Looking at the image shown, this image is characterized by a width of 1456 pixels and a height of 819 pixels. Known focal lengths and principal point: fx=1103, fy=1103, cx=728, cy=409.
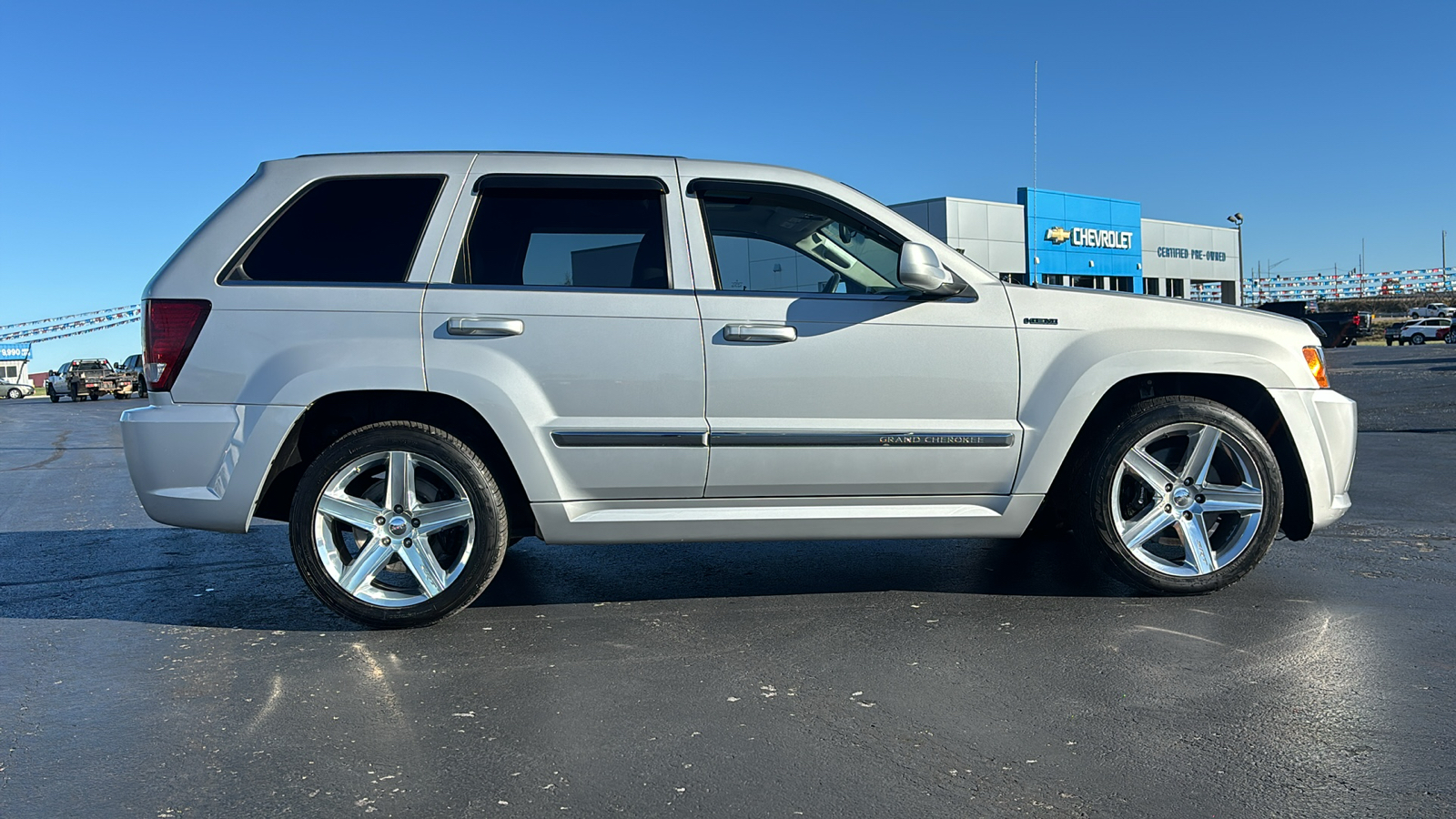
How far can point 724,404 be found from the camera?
4391mm

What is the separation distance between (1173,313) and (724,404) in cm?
196

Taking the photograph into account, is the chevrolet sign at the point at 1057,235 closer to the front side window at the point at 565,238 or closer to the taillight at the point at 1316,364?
the taillight at the point at 1316,364

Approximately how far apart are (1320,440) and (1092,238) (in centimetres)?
4052

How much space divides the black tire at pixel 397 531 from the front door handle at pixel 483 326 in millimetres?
416

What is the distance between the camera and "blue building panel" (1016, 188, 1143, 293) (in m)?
40.3

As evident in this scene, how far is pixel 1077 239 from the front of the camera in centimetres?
4206

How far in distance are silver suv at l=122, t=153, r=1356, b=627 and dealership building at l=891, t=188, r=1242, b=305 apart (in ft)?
98.9

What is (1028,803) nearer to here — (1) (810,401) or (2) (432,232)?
(1) (810,401)

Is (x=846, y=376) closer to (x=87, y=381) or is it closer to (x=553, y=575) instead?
(x=553, y=575)

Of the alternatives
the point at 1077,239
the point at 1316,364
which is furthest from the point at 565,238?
the point at 1077,239

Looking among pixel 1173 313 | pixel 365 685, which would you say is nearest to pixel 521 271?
pixel 365 685

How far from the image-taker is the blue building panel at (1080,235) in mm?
40344

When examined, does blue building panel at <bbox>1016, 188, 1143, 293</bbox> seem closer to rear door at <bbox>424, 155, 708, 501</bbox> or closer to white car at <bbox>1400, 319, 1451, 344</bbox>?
white car at <bbox>1400, 319, 1451, 344</bbox>

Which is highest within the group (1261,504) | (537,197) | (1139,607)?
(537,197)
